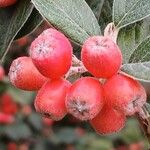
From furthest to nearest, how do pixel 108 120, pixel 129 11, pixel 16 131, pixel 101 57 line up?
pixel 16 131
pixel 129 11
pixel 108 120
pixel 101 57

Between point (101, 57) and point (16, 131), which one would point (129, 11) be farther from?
point (16, 131)

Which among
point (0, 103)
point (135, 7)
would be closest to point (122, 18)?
point (135, 7)

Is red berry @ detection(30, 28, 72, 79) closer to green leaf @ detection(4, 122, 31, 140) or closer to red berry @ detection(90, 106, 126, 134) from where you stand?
red berry @ detection(90, 106, 126, 134)

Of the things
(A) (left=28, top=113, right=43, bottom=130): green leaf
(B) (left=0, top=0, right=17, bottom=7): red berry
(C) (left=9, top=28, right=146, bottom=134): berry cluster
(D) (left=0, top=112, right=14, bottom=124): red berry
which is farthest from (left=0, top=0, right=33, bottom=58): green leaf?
(A) (left=28, top=113, right=43, bottom=130): green leaf

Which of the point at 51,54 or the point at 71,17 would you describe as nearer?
the point at 51,54

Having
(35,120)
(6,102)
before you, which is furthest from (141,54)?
(35,120)

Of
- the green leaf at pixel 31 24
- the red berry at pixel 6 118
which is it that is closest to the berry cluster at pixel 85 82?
the green leaf at pixel 31 24
